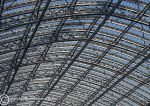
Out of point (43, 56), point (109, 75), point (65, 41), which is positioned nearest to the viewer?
point (65, 41)

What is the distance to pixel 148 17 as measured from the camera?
35156 millimetres

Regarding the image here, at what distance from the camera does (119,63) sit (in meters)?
45.5

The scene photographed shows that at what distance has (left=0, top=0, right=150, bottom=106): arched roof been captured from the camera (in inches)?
1316

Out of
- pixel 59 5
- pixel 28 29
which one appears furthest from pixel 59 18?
pixel 28 29

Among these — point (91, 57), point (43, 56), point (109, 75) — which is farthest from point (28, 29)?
point (109, 75)

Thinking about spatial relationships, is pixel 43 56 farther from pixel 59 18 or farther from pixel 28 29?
pixel 59 18

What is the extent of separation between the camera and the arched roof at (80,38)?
110ft

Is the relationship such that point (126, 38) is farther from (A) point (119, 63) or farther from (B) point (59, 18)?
(B) point (59, 18)

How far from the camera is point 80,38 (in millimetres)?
39344

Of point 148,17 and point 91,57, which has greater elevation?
point 91,57

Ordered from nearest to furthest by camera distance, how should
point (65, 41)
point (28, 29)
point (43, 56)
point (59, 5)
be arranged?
point (59, 5)
point (28, 29)
point (65, 41)
point (43, 56)

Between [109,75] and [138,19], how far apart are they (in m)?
15.0

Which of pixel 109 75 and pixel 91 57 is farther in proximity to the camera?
pixel 109 75

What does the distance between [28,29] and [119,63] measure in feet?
46.8
